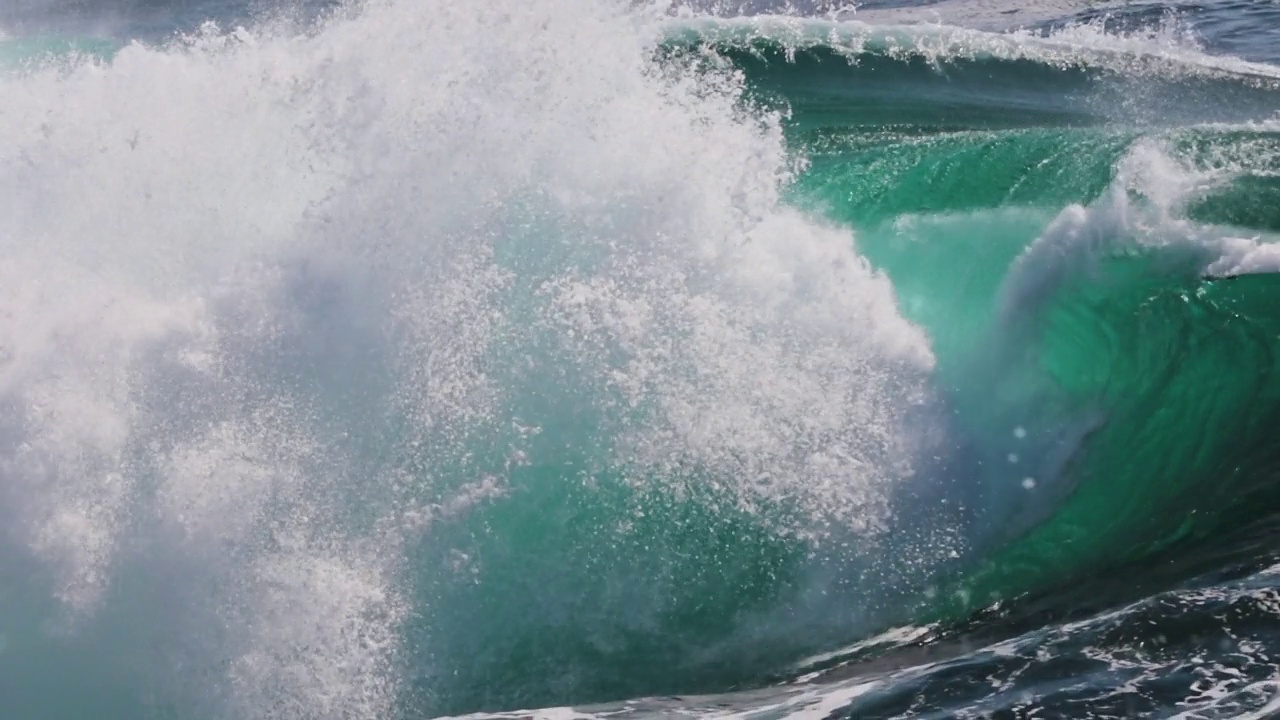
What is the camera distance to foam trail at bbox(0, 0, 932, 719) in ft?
24.0

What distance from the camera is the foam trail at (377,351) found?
7.30 meters

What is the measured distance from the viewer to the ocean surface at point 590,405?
22.6 feet

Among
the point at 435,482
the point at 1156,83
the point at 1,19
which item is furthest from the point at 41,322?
the point at 1,19

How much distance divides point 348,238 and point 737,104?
4798mm

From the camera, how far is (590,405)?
7828 millimetres

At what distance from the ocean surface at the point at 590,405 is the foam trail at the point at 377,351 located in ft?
0.10

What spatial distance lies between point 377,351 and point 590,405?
1.56 meters

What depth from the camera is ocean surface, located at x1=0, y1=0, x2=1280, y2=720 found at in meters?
6.88

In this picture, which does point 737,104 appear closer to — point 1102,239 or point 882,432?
point 1102,239

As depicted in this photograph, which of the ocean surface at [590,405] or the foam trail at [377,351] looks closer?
the ocean surface at [590,405]

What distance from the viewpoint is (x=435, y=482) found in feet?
25.0

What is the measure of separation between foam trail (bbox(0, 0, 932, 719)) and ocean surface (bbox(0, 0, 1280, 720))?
0.03 m

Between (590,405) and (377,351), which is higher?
(377,351)

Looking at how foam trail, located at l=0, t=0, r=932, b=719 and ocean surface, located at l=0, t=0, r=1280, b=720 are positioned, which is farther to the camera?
foam trail, located at l=0, t=0, r=932, b=719
